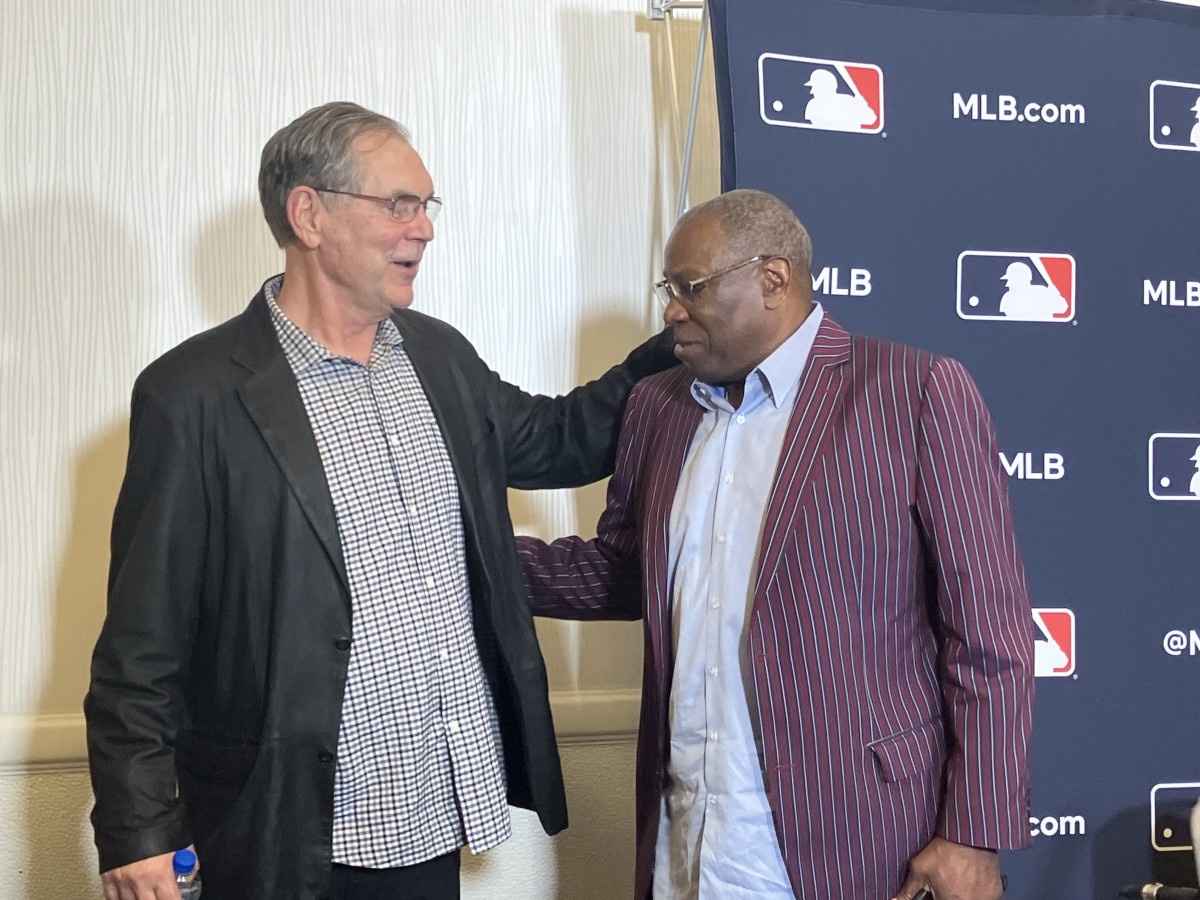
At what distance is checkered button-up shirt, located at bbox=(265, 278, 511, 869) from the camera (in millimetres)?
1786

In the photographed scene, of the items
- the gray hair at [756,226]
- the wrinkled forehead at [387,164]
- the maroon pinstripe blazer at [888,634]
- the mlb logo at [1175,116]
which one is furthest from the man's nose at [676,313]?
the mlb logo at [1175,116]

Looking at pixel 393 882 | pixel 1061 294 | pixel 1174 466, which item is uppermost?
pixel 1061 294

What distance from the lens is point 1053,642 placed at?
241cm

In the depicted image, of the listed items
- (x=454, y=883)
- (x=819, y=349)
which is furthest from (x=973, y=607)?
(x=454, y=883)

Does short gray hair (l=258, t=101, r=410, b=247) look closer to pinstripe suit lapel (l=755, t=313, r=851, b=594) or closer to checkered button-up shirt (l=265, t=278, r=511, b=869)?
checkered button-up shirt (l=265, t=278, r=511, b=869)

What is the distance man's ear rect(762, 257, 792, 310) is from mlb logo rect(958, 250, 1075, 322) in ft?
2.20

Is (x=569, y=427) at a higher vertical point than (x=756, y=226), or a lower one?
lower

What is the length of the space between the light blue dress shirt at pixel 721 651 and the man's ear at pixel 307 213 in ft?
2.14

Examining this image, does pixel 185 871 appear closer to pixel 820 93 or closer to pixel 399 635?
pixel 399 635

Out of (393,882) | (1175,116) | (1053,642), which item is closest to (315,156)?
A: (393,882)

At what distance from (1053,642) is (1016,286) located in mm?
711

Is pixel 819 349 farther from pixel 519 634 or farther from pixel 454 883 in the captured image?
pixel 454 883

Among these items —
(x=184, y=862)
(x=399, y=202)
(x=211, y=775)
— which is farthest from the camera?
(x=399, y=202)

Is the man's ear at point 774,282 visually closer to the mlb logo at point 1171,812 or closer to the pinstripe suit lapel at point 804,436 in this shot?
the pinstripe suit lapel at point 804,436
